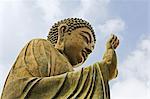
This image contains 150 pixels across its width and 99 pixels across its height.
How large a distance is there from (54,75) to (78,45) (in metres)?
0.88

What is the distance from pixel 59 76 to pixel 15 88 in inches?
23.7

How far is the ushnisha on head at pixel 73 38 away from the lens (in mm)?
7668

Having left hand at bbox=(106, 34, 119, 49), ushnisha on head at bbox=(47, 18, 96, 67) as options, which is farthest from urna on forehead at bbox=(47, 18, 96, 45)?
left hand at bbox=(106, 34, 119, 49)

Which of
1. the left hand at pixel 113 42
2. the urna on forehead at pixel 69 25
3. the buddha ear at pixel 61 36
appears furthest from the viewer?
the urna on forehead at pixel 69 25

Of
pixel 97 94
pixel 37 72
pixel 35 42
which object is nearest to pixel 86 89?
pixel 97 94

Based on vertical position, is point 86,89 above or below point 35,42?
below

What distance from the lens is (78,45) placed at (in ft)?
25.2

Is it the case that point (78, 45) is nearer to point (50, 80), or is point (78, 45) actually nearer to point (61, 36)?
point (61, 36)

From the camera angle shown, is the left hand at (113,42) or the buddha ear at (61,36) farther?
the buddha ear at (61,36)

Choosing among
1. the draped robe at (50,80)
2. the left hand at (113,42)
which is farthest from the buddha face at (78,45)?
the left hand at (113,42)

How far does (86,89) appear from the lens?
22.2ft

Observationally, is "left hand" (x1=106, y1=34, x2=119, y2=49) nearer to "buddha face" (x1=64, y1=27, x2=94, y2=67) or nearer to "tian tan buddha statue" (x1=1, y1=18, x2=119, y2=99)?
"tian tan buddha statue" (x1=1, y1=18, x2=119, y2=99)

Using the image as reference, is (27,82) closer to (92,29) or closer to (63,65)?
Answer: (63,65)

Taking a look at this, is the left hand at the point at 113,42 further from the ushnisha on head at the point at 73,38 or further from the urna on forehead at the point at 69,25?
the urna on forehead at the point at 69,25
